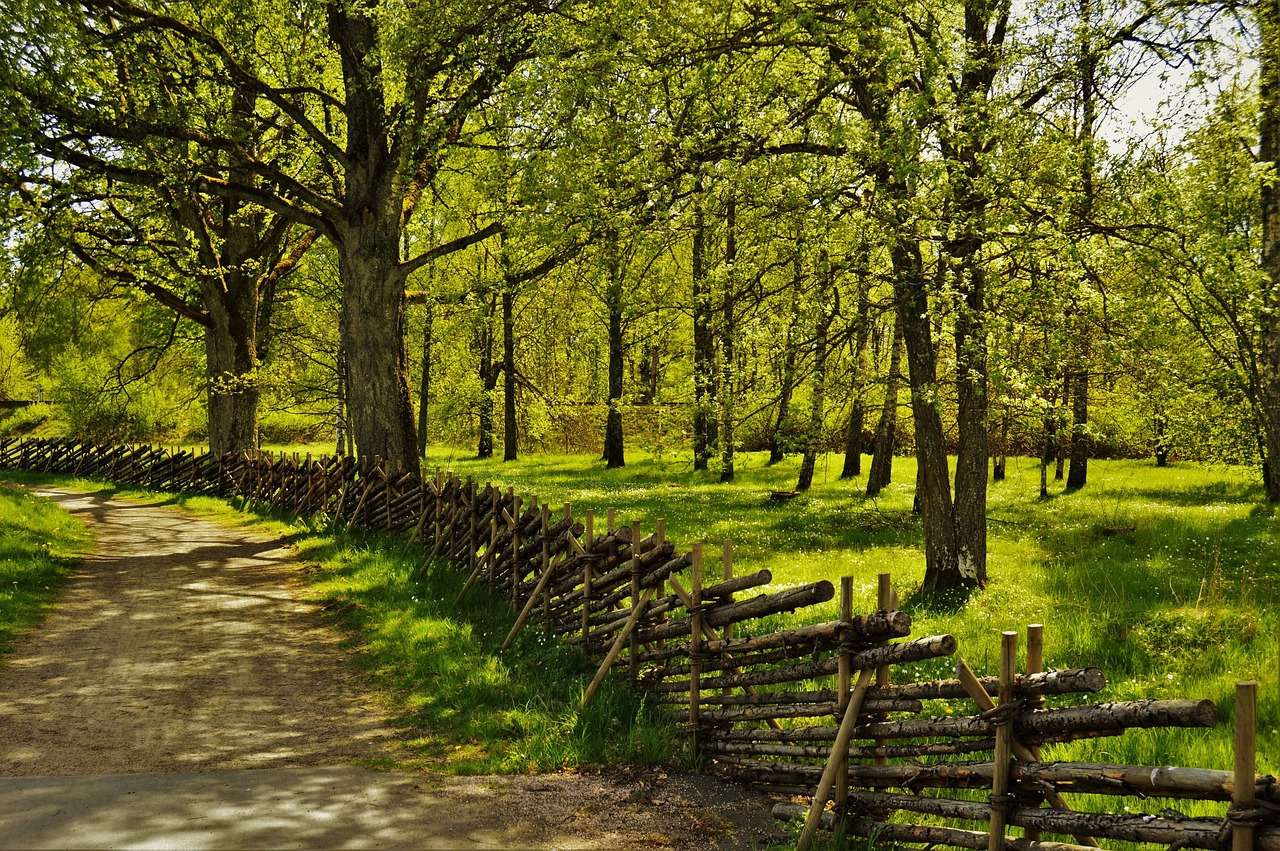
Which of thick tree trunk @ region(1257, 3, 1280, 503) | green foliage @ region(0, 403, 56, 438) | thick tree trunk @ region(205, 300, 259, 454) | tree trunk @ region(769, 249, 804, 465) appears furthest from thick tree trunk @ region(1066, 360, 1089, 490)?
green foliage @ region(0, 403, 56, 438)

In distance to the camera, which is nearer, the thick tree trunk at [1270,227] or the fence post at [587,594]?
the fence post at [587,594]

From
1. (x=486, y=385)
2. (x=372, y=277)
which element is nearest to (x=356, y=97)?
(x=372, y=277)

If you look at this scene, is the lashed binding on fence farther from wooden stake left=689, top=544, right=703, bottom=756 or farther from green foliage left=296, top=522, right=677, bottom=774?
green foliage left=296, top=522, right=677, bottom=774

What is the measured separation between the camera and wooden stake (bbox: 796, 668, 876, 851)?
15.6ft

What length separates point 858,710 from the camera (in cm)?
498

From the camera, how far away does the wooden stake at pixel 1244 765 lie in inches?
128

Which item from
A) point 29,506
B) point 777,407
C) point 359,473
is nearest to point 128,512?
point 29,506

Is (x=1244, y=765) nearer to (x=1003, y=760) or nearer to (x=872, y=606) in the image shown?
(x=1003, y=760)

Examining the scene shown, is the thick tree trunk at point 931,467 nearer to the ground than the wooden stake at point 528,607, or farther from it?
farther from it

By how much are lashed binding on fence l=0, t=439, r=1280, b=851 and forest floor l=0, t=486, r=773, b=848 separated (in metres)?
0.58

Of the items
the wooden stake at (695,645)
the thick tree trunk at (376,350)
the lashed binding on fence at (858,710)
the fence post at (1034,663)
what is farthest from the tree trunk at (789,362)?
the thick tree trunk at (376,350)

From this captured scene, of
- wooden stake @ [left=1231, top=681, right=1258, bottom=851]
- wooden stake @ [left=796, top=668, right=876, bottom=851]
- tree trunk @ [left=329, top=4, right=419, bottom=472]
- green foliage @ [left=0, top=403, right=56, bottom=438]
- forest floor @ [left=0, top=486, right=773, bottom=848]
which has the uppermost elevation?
tree trunk @ [left=329, top=4, right=419, bottom=472]

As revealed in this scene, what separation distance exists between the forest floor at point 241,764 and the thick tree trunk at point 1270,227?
7692 mm

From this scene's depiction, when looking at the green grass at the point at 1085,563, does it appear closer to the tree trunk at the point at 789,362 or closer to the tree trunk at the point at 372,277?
the tree trunk at the point at 789,362
